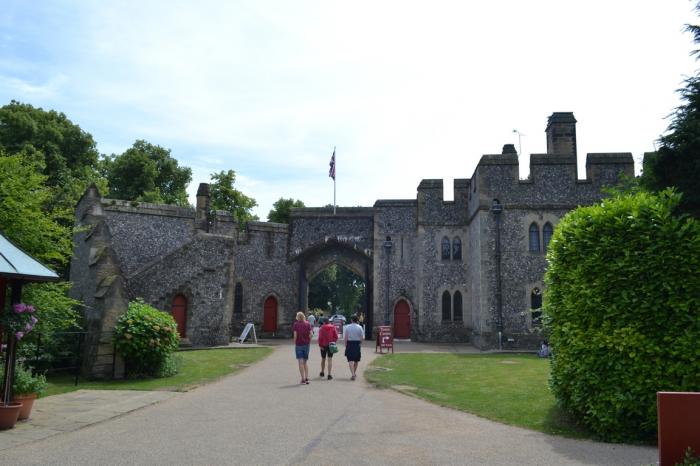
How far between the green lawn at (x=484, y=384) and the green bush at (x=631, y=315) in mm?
670

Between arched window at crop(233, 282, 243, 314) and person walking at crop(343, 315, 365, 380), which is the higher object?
arched window at crop(233, 282, 243, 314)

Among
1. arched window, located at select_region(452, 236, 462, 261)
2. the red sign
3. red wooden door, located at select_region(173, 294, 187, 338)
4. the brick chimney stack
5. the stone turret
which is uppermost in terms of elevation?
the stone turret

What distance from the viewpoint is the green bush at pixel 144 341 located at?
1370 centimetres

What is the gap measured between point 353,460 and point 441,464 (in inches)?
41.1

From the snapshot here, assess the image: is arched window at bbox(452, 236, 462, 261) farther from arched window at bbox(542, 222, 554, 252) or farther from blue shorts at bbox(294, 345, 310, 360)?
blue shorts at bbox(294, 345, 310, 360)

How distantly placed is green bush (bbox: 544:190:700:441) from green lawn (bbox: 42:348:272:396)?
330 inches

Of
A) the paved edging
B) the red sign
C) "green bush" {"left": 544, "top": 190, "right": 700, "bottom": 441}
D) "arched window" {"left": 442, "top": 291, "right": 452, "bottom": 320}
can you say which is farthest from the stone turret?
the paved edging

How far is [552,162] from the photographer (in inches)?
1000

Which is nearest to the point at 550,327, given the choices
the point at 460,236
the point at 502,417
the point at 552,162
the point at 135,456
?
the point at 502,417

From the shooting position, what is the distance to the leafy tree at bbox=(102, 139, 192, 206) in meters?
40.8

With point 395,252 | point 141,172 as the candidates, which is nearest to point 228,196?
Result: point 141,172

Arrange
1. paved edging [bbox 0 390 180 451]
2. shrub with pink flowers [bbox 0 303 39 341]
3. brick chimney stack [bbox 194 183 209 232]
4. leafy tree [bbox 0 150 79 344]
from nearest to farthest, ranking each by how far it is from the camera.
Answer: paved edging [bbox 0 390 180 451] < shrub with pink flowers [bbox 0 303 39 341] < leafy tree [bbox 0 150 79 344] < brick chimney stack [bbox 194 183 209 232]

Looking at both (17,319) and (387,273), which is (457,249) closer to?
(387,273)

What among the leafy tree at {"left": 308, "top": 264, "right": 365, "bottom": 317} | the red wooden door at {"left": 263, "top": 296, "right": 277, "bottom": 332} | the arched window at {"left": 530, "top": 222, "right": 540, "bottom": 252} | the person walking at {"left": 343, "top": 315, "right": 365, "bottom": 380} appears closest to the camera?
the person walking at {"left": 343, "top": 315, "right": 365, "bottom": 380}
